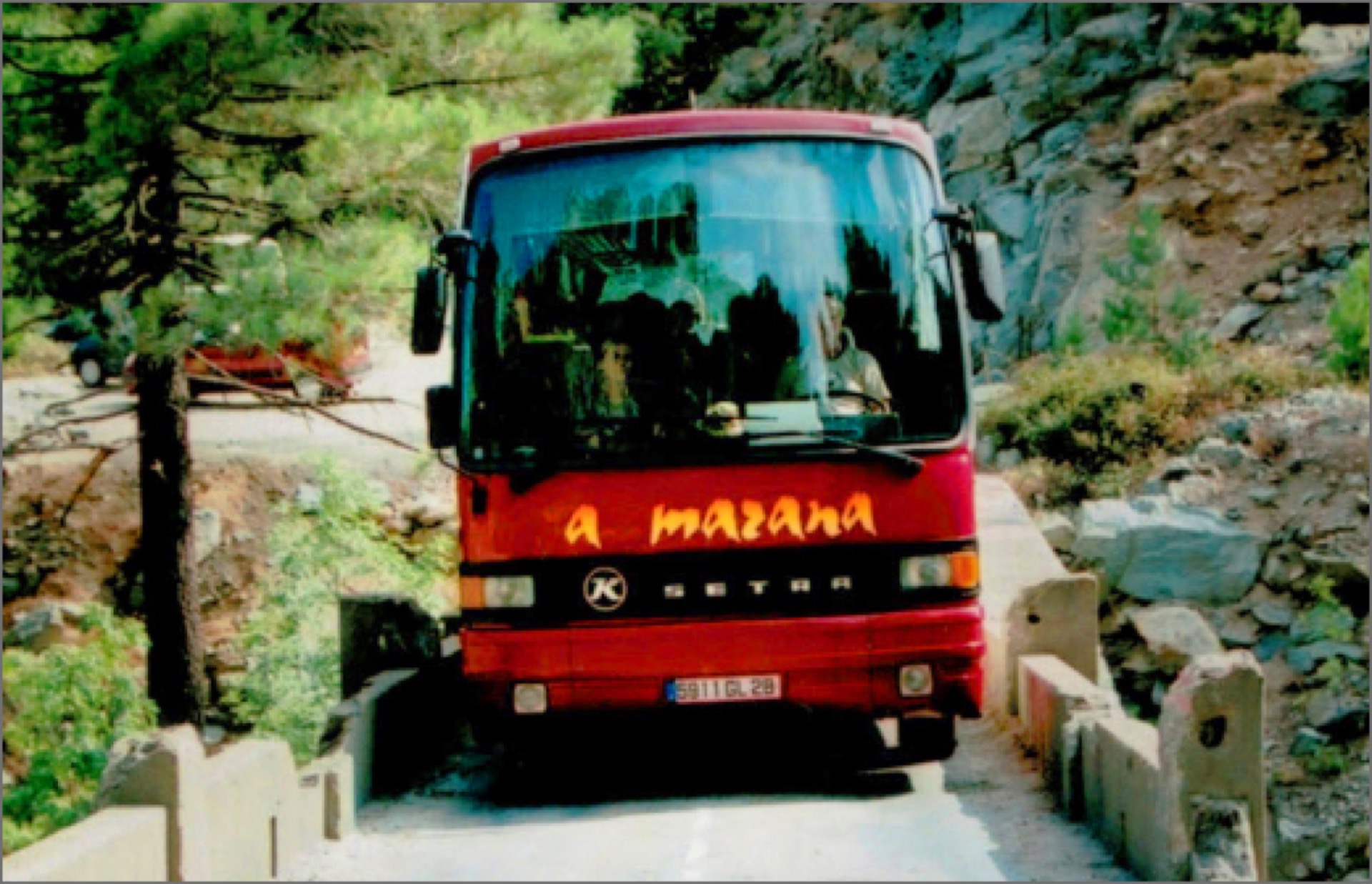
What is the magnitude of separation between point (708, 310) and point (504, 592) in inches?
63.6

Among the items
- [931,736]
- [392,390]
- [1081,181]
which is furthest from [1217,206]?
[931,736]

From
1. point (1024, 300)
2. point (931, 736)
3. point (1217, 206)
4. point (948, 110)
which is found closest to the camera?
point (931, 736)

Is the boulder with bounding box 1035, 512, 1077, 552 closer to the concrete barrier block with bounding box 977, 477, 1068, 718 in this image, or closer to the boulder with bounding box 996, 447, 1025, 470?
the concrete barrier block with bounding box 977, 477, 1068, 718

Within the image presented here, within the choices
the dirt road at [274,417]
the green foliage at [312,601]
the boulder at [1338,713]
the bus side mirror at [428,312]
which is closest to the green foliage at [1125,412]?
the boulder at [1338,713]

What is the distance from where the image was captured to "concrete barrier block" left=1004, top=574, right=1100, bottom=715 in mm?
9570

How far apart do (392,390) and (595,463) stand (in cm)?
2077

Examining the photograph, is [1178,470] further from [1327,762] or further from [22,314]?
[22,314]

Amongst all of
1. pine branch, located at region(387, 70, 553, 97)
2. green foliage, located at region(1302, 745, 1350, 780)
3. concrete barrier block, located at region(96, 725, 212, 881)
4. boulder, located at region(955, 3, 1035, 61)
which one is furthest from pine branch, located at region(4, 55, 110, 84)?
boulder, located at region(955, 3, 1035, 61)

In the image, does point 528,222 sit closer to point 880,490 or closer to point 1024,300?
point 880,490

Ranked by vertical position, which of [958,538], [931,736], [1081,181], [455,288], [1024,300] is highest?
[1081,181]

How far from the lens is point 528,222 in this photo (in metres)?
8.15

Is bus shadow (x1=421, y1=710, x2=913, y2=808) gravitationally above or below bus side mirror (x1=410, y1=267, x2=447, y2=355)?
below

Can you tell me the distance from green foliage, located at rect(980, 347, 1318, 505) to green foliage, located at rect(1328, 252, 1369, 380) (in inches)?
16.3

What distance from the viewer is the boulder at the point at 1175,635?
1678cm
